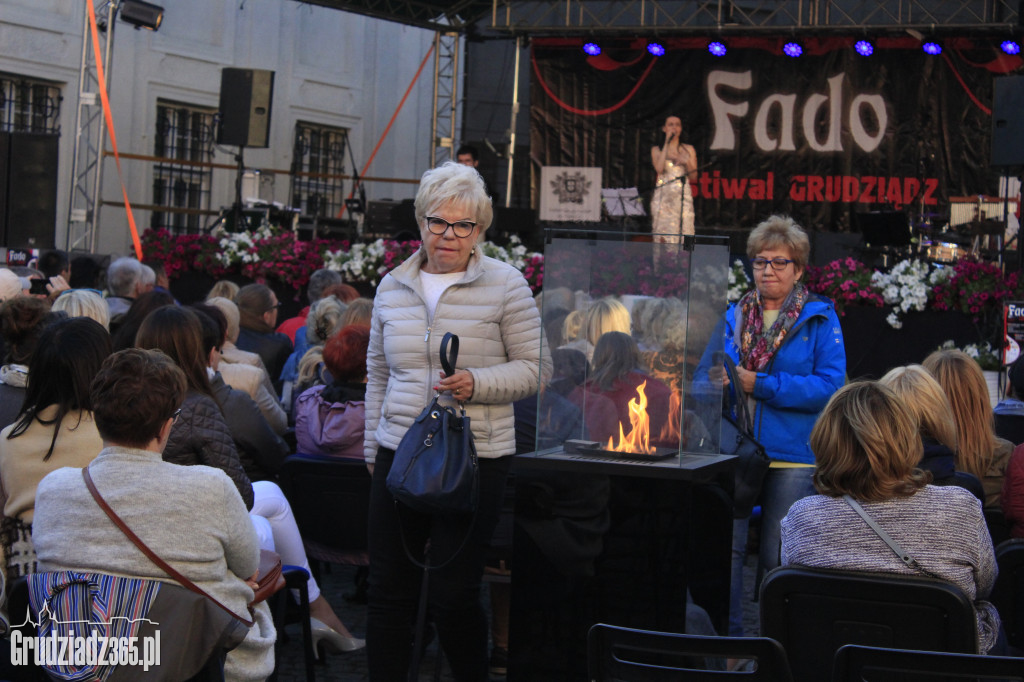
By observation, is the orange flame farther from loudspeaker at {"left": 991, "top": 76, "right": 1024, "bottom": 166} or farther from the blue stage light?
the blue stage light

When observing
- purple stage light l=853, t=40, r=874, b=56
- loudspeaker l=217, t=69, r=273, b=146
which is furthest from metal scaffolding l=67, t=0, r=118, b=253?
purple stage light l=853, t=40, r=874, b=56

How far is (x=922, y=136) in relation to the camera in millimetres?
13547

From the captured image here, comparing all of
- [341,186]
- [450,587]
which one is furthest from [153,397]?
[341,186]

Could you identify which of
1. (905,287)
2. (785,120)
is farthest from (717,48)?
(905,287)

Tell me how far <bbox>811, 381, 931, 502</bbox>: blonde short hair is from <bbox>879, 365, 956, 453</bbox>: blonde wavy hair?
667 mm

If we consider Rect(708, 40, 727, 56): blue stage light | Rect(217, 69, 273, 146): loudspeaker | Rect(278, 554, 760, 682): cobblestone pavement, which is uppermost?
Rect(708, 40, 727, 56): blue stage light

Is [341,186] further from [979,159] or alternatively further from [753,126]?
[979,159]

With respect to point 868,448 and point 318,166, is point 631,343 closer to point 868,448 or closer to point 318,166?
point 868,448

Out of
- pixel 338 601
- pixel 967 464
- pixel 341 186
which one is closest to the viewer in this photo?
pixel 967 464

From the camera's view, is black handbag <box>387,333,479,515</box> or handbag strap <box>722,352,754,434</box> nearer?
black handbag <box>387,333,479,515</box>

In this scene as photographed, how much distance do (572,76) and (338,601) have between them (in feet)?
34.1

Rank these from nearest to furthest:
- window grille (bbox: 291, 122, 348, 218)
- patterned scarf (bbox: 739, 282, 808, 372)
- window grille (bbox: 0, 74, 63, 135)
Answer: patterned scarf (bbox: 739, 282, 808, 372) → window grille (bbox: 0, 74, 63, 135) → window grille (bbox: 291, 122, 348, 218)

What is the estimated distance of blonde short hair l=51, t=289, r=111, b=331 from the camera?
4.45 metres

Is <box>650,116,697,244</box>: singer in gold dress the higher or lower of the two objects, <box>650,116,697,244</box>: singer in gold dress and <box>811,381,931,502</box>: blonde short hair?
the higher
